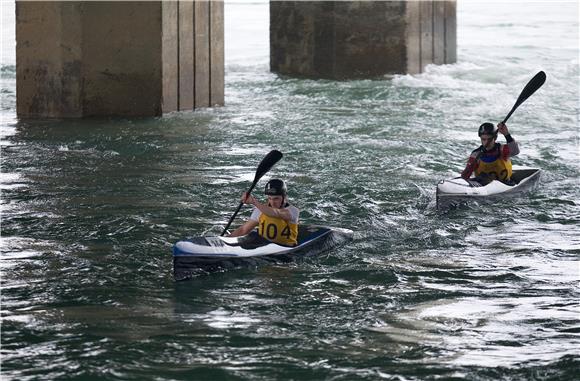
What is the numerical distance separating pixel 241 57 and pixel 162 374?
26377mm

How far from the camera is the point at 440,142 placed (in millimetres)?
16781

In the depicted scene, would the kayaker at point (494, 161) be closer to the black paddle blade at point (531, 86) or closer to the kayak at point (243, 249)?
the black paddle blade at point (531, 86)

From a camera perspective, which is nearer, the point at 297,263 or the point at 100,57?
the point at 297,263

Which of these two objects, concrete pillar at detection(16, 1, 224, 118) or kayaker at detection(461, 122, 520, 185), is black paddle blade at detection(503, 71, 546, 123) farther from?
concrete pillar at detection(16, 1, 224, 118)

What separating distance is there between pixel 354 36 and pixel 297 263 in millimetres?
16057

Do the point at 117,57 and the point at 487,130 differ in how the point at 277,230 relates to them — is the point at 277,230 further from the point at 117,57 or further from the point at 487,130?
the point at 117,57

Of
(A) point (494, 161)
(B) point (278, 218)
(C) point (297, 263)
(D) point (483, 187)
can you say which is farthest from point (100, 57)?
(C) point (297, 263)

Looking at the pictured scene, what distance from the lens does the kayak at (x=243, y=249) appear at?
348 inches

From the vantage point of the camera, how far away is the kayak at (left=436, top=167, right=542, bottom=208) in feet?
38.5

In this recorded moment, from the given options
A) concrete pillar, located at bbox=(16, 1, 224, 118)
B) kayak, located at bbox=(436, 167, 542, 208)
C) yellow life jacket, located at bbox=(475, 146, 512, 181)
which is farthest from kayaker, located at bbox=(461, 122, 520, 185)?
concrete pillar, located at bbox=(16, 1, 224, 118)

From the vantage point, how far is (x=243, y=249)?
934 centimetres

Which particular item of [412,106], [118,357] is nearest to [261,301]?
[118,357]

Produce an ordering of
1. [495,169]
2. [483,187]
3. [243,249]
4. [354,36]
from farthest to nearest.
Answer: [354,36], [495,169], [483,187], [243,249]

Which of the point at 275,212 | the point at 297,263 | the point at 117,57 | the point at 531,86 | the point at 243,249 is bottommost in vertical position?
the point at 297,263
